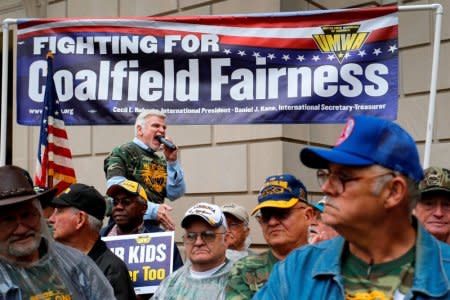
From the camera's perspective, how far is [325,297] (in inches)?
→ 75.4

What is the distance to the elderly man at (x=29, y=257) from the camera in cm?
283

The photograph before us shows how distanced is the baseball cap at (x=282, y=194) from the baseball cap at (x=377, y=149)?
1.44 meters

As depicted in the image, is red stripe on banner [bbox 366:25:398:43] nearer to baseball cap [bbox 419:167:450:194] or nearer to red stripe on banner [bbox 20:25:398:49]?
red stripe on banner [bbox 20:25:398:49]

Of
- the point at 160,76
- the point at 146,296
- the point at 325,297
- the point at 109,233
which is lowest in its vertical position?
the point at 146,296

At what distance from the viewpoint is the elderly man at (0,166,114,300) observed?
2826 mm

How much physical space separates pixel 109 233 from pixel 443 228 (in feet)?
8.70

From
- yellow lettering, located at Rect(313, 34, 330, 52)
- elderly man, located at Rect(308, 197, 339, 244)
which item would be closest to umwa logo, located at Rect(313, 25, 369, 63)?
yellow lettering, located at Rect(313, 34, 330, 52)

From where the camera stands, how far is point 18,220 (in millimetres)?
2967

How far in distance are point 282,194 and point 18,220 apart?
4.36 ft

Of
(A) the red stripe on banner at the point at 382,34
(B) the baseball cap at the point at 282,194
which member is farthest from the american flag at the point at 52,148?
(A) the red stripe on banner at the point at 382,34

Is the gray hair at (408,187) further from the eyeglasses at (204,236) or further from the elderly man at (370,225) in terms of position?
the eyeglasses at (204,236)

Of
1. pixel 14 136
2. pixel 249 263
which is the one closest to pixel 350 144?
pixel 249 263

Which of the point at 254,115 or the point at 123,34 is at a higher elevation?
the point at 123,34

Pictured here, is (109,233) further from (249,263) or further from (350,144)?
(350,144)
